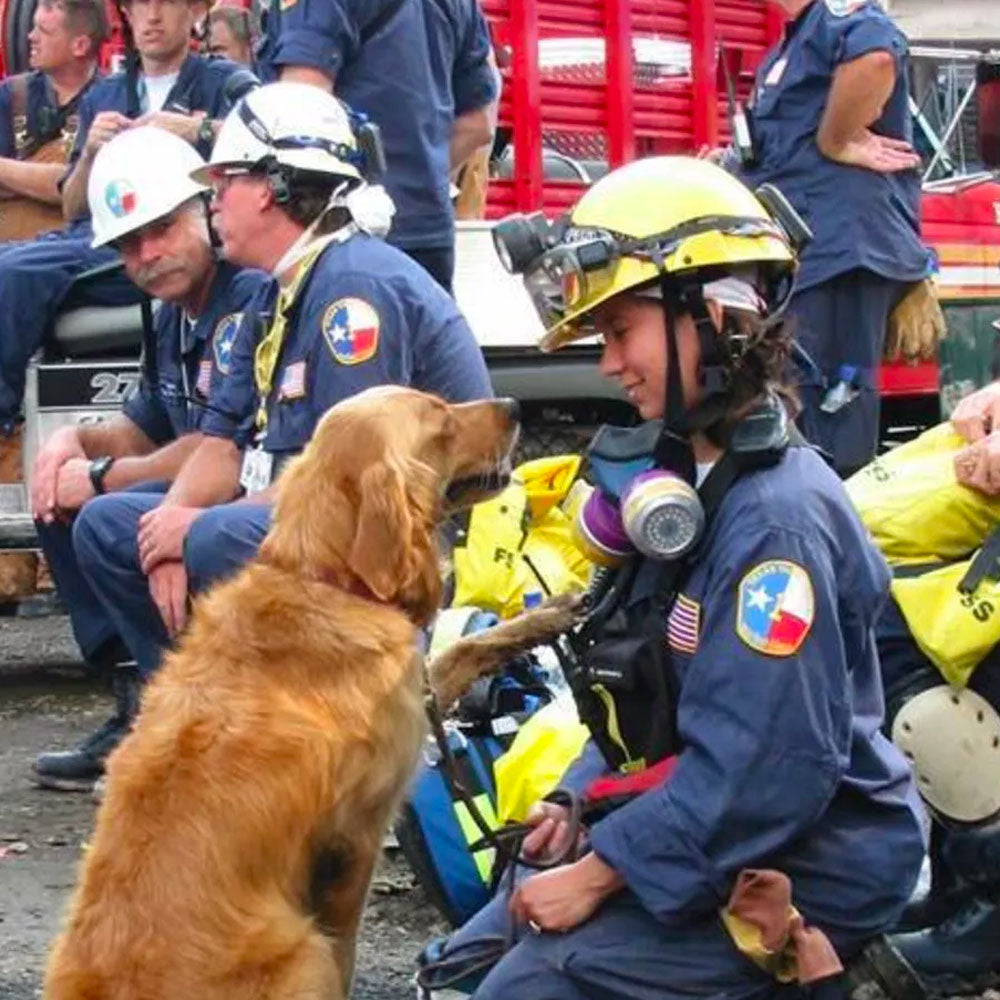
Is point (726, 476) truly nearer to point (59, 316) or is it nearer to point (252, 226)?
point (252, 226)

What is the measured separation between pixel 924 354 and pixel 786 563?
4.73m

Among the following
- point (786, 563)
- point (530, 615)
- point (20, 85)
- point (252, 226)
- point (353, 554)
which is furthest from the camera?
point (20, 85)

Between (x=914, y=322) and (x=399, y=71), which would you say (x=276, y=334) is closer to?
(x=399, y=71)

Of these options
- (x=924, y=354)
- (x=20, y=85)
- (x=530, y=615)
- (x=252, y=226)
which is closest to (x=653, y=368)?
(x=530, y=615)

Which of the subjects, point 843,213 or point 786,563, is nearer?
point 786,563

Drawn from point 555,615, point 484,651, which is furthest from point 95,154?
point 555,615

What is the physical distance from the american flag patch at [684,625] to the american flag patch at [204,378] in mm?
3075

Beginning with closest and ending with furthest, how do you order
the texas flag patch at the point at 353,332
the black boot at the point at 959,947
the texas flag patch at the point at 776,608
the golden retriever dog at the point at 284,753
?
the texas flag patch at the point at 776,608
the golden retriever dog at the point at 284,753
the black boot at the point at 959,947
the texas flag patch at the point at 353,332

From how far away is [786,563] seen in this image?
3.49 meters

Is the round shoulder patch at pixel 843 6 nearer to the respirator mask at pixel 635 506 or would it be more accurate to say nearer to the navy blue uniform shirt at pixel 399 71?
the navy blue uniform shirt at pixel 399 71

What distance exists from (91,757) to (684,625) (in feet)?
12.3

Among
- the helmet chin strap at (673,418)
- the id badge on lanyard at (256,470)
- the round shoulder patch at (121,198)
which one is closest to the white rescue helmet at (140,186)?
the round shoulder patch at (121,198)

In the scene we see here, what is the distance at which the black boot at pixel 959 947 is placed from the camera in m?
4.77

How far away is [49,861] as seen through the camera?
6.30 metres
